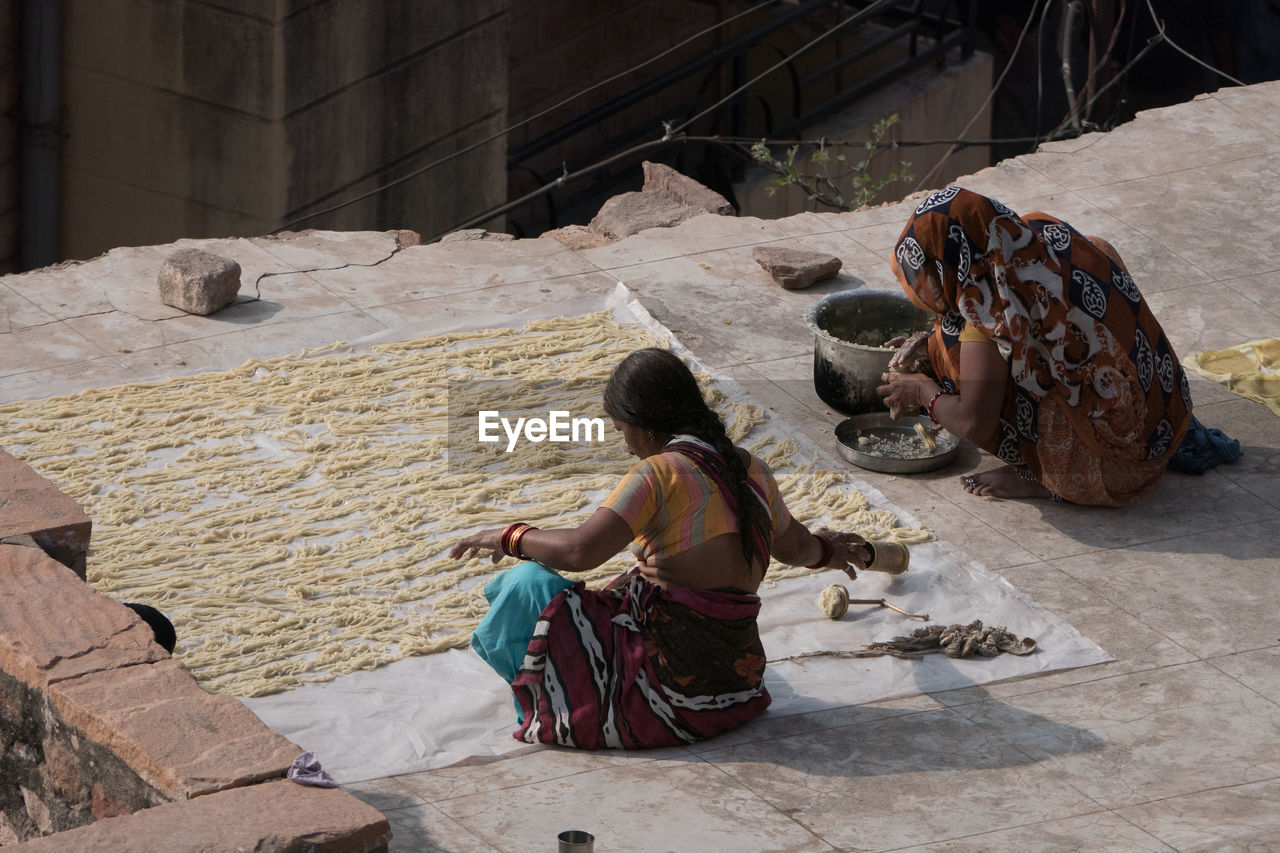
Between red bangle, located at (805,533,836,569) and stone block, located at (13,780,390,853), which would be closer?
stone block, located at (13,780,390,853)

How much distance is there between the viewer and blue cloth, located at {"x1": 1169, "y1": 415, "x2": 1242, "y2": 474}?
16.7 ft

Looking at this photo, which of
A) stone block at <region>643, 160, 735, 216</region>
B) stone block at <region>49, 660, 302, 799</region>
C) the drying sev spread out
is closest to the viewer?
stone block at <region>49, 660, 302, 799</region>

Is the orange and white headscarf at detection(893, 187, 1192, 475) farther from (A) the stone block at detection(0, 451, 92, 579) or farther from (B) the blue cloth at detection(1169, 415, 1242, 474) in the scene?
(A) the stone block at detection(0, 451, 92, 579)

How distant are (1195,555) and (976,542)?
620mm

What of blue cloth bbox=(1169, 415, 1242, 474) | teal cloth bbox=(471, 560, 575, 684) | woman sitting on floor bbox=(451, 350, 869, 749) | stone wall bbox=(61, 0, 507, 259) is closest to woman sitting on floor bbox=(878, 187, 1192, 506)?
blue cloth bbox=(1169, 415, 1242, 474)

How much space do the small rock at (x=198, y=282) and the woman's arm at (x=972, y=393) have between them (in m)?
2.55

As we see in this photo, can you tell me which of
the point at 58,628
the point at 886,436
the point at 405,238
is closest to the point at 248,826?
the point at 58,628

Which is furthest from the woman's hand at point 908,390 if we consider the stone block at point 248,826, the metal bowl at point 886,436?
the stone block at point 248,826

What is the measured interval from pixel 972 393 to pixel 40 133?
19.6 feet

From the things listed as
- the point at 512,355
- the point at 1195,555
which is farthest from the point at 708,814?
the point at 512,355

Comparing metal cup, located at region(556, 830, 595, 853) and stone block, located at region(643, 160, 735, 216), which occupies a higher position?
stone block, located at region(643, 160, 735, 216)

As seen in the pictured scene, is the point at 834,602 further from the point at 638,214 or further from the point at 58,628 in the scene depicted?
the point at 638,214

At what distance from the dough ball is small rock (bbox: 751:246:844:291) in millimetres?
2162

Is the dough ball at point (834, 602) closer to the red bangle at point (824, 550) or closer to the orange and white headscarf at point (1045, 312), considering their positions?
the red bangle at point (824, 550)
